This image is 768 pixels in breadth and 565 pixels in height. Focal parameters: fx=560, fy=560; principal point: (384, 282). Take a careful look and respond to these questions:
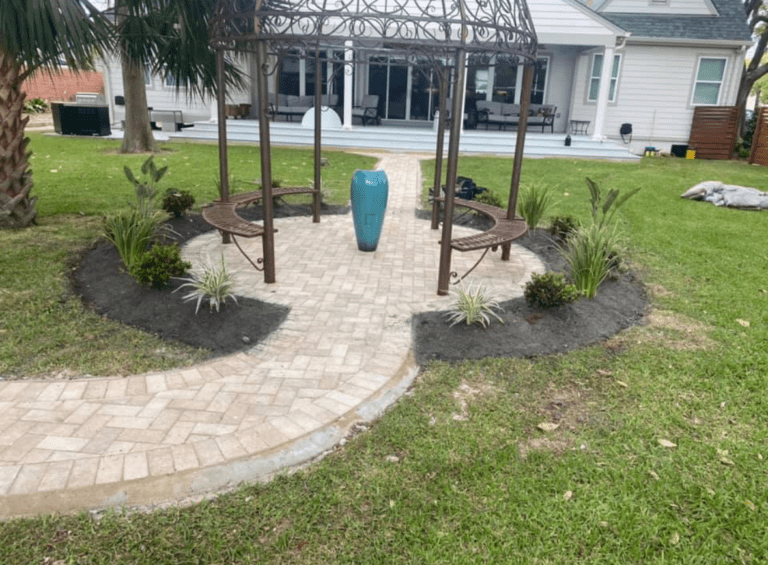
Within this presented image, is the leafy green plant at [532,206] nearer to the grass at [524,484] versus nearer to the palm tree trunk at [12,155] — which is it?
the grass at [524,484]

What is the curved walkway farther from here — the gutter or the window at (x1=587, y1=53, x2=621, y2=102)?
the gutter

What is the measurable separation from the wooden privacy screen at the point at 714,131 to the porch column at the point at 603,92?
3.42 metres

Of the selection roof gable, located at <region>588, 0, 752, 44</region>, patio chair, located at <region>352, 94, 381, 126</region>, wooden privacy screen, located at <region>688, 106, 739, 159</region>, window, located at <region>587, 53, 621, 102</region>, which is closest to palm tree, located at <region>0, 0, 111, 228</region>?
patio chair, located at <region>352, 94, 381, 126</region>

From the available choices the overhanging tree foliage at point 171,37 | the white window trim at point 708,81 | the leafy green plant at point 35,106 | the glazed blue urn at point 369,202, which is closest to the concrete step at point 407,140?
the white window trim at point 708,81

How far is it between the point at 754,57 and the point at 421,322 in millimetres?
23252

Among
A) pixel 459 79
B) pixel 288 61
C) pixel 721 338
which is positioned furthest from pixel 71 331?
pixel 288 61

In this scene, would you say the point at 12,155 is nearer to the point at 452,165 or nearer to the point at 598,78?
the point at 452,165

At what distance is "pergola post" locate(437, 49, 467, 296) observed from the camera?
15.9 feet

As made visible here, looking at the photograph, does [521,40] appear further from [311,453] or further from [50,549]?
[50,549]

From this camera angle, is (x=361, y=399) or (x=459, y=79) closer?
(x=361, y=399)

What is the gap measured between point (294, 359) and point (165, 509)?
168cm

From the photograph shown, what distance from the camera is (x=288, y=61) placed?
2142 centimetres

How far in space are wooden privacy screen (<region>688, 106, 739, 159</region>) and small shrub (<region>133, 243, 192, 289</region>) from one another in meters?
20.4

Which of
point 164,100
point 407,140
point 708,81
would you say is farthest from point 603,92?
point 164,100
